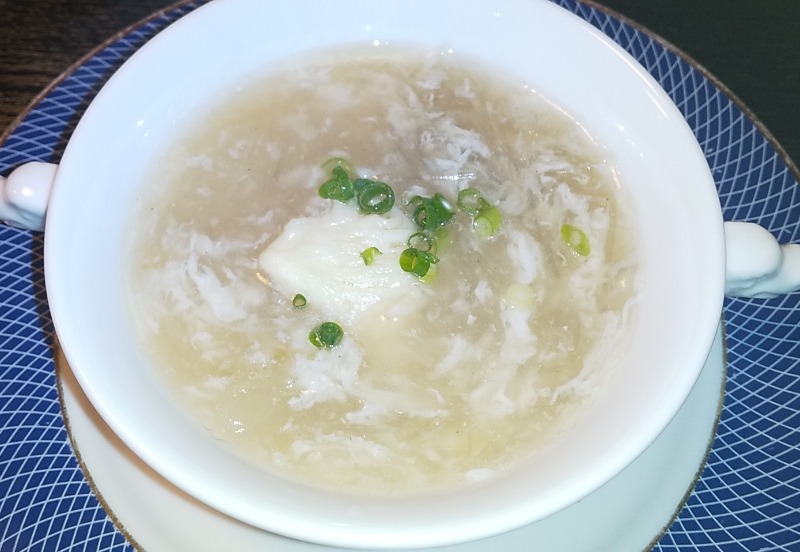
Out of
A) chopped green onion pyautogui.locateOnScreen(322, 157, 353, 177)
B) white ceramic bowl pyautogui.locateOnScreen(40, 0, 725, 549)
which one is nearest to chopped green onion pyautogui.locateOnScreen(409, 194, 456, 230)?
chopped green onion pyautogui.locateOnScreen(322, 157, 353, 177)

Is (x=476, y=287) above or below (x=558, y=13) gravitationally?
below

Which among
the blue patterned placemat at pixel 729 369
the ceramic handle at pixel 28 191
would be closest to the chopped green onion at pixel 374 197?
the ceramic handle at pixel 28 191

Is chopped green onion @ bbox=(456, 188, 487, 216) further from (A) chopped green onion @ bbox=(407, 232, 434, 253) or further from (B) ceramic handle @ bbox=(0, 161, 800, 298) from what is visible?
(B) ceramic handle @ bbox=(0, 161, 800, 298)

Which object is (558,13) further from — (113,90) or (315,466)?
(315,466)

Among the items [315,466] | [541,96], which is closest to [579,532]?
[315,466]

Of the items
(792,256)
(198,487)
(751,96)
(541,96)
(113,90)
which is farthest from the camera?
(751,96)

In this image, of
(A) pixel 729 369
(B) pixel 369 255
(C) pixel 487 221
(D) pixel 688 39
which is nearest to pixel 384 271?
(B) pixel 369 255
